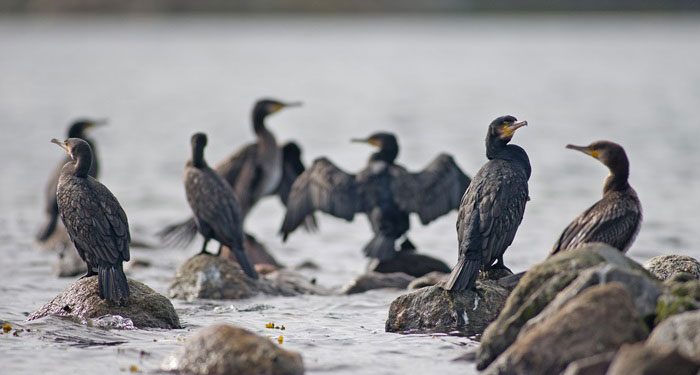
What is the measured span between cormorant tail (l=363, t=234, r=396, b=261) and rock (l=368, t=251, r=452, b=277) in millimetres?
63

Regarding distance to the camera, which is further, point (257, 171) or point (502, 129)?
point (257, 171)

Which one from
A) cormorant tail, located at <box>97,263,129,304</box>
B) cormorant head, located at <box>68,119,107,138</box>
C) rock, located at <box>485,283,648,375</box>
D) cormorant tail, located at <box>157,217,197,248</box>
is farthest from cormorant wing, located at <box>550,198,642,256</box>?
cormorant head, located at <box>68,119,107,138</box>

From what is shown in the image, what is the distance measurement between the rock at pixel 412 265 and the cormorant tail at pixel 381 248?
2.5 inches

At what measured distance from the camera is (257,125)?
46.7 ft

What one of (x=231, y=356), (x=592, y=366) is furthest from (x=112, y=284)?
(x=592, y=366)

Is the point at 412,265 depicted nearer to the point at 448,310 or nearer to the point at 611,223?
the point at 448,310

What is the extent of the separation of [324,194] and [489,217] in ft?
12.6

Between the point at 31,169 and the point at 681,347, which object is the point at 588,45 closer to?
the point at 31,169

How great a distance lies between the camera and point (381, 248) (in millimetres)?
11891

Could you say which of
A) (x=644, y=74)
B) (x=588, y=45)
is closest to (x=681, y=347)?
(x=644, y=74)

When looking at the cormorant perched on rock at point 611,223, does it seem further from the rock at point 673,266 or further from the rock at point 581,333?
the rock at point 581,333

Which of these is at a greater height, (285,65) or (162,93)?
(285,65)

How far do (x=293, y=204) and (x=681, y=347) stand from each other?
Result: 21.4 feet

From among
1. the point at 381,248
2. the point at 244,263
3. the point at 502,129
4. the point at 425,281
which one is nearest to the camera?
the point at 502,129
